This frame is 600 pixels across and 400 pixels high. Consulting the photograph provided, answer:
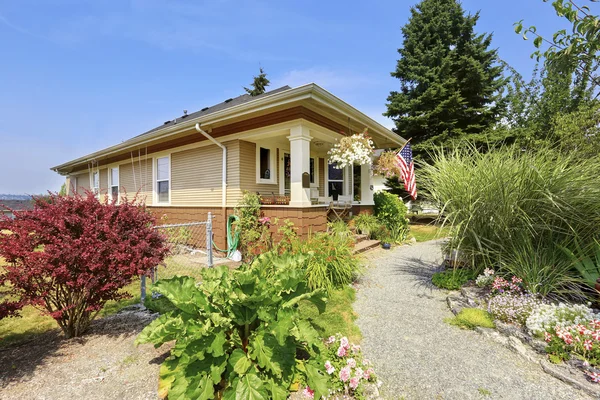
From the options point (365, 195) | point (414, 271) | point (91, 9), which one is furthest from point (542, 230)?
point (91, 9)

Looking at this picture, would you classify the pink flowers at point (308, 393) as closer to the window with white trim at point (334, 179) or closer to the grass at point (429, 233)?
the grass at point (429, 233)

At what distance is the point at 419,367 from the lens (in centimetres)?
238

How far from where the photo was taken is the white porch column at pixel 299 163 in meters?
5.62

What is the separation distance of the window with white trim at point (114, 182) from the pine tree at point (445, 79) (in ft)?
45.5

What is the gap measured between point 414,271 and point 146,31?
26.1 feet

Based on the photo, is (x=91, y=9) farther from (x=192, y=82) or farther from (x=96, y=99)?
(x=96, y=99)

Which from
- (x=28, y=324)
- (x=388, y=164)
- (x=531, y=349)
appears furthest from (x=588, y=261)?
(x=28, y=324)

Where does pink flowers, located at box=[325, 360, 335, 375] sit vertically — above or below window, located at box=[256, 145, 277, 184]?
below

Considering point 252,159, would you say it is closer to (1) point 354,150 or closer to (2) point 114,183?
(1) point 354,150

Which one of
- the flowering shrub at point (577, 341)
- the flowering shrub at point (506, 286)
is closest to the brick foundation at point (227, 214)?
the flowering shrub at point (506, 286)

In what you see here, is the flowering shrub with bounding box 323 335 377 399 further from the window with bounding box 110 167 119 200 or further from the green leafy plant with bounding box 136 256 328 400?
the window with bounding box 110 167 119 200

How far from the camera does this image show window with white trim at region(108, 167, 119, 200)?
1120 cm

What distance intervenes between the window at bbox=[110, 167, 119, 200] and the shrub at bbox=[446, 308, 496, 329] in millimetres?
12668

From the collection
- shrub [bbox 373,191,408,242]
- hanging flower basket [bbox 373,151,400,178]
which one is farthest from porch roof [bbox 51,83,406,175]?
shrub [bbox 373,191,408,242]
